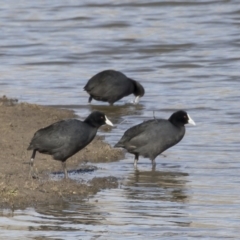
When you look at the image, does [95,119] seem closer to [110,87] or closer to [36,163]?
[36,163]

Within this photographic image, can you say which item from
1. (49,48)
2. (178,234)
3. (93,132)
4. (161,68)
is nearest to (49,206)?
(178,234)

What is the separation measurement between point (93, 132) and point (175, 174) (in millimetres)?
1209

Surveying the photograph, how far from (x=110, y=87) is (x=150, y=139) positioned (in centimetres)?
542

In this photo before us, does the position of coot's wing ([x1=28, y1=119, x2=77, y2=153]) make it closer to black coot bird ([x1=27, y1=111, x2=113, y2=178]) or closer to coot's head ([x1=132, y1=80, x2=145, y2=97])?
black coot bird ([x1=27, y1=111, x2=113, y2=178])

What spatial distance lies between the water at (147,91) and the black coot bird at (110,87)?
0.23 metres

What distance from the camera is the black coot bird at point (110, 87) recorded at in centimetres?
1691

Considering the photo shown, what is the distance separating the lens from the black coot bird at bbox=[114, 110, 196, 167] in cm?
1173

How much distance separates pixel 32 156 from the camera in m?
10.3

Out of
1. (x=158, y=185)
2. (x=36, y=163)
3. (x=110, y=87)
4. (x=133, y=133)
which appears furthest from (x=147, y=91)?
(x=158, y=185)

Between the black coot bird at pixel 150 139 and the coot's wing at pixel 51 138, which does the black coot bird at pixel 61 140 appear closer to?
the coot's wing at pixel 51 138

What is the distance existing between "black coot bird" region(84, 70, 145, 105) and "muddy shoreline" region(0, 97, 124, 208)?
4.76ft

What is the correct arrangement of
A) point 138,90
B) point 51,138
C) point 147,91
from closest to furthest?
point 51,138 < point 138,90 < point 147,91

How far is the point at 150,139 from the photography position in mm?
11758

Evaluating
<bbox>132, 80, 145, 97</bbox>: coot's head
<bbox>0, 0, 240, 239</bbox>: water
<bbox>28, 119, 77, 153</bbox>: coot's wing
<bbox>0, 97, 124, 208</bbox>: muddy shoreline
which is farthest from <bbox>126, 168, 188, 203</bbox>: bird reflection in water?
<bbox>132, 80, 145, 97</bbox>: coot's head
